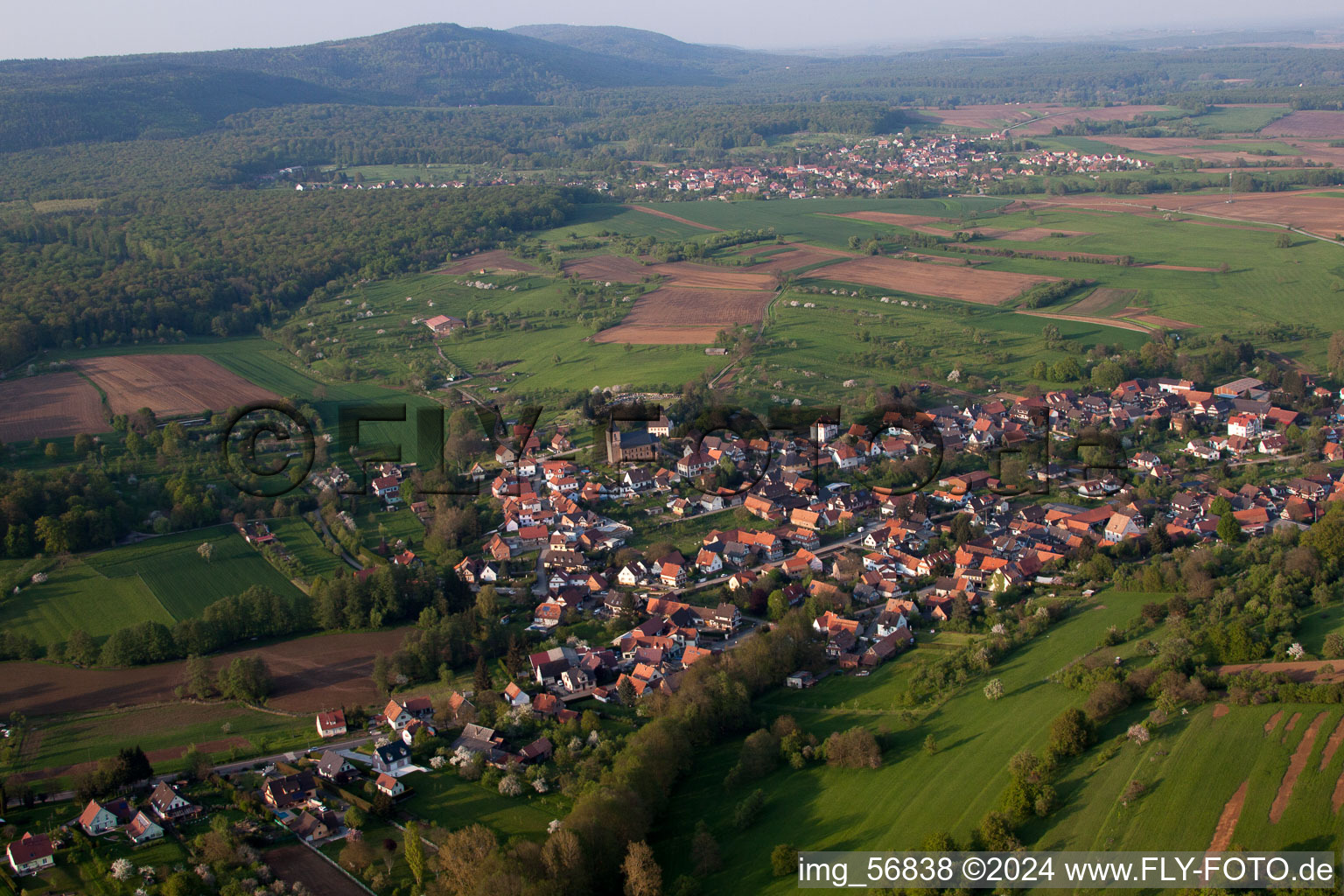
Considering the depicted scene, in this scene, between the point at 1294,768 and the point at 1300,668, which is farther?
the point at 1300,668

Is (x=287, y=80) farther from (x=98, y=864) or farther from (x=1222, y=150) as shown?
(x=98, y=864)

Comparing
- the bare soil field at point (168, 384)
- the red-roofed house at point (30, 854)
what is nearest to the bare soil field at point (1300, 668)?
the red-roofed house at point (30, 854)

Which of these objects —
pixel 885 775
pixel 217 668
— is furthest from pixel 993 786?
pixel 217 668

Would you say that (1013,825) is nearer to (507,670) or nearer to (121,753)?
(507,670)

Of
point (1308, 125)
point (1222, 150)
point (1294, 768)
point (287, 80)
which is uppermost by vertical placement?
point (287, 80)

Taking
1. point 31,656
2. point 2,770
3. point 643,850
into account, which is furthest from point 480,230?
point 643,850

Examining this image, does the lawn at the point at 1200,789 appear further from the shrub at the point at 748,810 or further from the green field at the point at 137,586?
the green field at the point at 137,586

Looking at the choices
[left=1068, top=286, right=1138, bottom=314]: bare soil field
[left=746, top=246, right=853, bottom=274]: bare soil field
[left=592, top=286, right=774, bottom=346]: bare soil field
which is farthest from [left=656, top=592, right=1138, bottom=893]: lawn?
[left=746, top=246, right=853, bottom=274]: bare soil field
